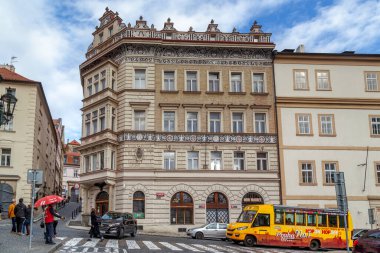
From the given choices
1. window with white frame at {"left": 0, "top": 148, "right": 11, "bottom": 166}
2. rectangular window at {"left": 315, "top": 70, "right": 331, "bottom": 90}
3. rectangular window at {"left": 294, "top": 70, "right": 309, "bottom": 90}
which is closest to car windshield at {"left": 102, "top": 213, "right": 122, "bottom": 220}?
window with white frame at {"left": 0, "top": 148, "right": 11, "bottom": 166}

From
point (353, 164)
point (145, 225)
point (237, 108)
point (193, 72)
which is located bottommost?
point (145, 225)

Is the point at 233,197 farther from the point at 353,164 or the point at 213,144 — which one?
the point at 353,164

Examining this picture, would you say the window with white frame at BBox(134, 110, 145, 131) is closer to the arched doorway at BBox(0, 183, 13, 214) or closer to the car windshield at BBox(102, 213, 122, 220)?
the car windshield at BBox(102, 213, 122, 220)

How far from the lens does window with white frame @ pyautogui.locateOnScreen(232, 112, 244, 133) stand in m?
38.1

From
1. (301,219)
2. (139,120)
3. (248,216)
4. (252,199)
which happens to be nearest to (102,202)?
(139,120)

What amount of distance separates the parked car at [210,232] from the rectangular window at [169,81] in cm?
1273

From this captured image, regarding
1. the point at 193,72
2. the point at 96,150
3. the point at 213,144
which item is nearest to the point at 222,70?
the point at 193,72

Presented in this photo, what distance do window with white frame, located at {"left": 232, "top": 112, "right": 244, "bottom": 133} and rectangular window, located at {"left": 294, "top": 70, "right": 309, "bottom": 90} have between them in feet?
18.1

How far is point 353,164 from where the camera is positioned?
37719 mm

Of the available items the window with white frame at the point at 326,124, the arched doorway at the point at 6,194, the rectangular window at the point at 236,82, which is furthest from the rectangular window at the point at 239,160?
the arched doorway at the point at 6,194

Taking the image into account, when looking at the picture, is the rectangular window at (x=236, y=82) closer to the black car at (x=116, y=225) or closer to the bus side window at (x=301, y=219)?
the bus side window at (x=301, y=219)

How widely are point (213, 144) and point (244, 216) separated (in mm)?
10601

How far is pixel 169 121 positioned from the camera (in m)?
37.7

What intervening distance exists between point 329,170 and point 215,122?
10.4 meters
